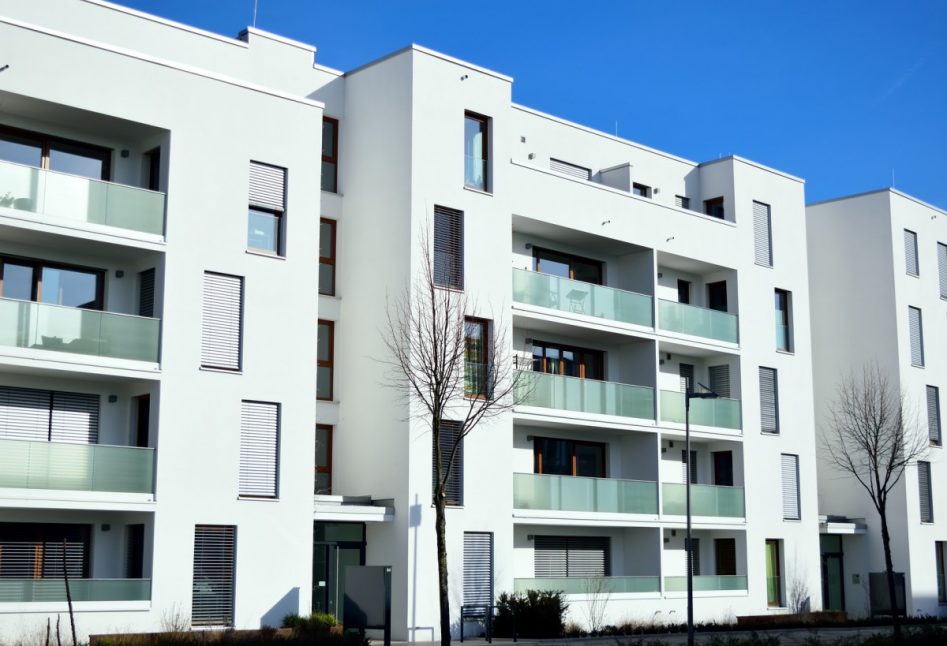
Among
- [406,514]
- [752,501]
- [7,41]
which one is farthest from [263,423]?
[752,501]

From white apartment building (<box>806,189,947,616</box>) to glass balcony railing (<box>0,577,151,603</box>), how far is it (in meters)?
24.8

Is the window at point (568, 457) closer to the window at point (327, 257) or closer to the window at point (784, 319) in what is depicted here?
the window at point (327, 257)

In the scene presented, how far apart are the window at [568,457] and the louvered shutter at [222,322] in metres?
10.5

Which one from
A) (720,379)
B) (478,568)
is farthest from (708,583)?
(478,568)

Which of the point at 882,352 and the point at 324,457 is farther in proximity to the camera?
the point at 882,352

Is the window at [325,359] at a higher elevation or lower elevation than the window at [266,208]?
lower

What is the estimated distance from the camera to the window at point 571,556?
33.0m

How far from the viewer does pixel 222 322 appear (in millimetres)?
25719

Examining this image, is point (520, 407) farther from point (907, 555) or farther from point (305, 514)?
point (907, 555)

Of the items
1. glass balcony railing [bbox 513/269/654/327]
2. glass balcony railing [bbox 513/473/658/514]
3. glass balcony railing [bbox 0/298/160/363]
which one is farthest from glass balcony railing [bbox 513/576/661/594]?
glass balcony railing [bbox 0/298/160/363]

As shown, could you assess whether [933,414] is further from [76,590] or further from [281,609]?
[76,590]

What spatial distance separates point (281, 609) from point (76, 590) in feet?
14.2

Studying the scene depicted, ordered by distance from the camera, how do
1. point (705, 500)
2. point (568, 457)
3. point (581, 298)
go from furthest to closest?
1. point (705, 500)
2. point (568, 457)
3. point (581, 298)

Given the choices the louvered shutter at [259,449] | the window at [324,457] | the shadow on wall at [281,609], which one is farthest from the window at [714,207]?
the shadow on wall at [281,609]
